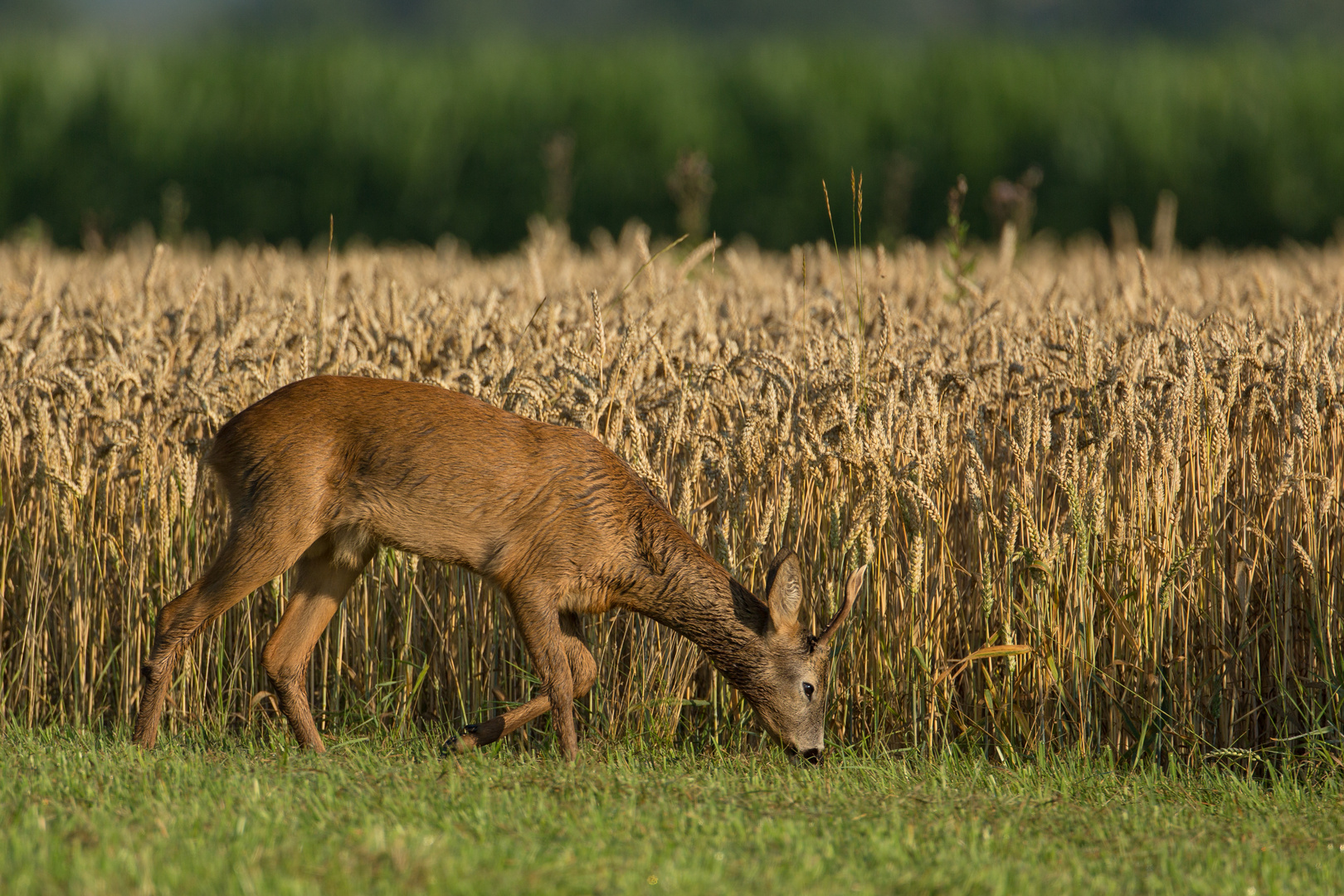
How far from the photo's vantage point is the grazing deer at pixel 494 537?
16.9 feet

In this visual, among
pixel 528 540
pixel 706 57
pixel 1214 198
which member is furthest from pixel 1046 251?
pixel 528 540

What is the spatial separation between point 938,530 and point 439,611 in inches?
79.9

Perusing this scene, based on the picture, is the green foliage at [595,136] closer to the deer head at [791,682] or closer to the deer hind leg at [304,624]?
the deer hind leg at [304,624]

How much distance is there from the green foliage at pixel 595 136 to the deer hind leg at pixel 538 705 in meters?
16.6

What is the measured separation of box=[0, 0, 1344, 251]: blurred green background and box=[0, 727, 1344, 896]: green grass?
15686mm

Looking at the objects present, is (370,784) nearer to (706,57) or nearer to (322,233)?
(322,233)

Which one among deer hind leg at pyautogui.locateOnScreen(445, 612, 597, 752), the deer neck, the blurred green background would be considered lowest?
deer hind leg at pyautogui.locateOnScreen(445, 612, 597, 752)

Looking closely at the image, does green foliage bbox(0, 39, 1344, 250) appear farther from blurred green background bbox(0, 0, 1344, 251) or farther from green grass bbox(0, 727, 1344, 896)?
green grass bbox(0, 727, 1344, 896)

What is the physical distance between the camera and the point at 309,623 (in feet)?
18.2

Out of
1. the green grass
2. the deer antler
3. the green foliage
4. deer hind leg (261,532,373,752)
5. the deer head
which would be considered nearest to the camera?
the green grass

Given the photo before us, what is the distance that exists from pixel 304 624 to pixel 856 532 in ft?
6.90

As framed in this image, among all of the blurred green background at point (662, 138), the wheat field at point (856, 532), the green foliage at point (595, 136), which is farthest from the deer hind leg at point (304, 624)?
the green foliage at point (595, 136)

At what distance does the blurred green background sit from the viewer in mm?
20609

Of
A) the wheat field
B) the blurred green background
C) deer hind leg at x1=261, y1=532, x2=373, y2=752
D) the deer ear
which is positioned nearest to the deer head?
the deer ear
